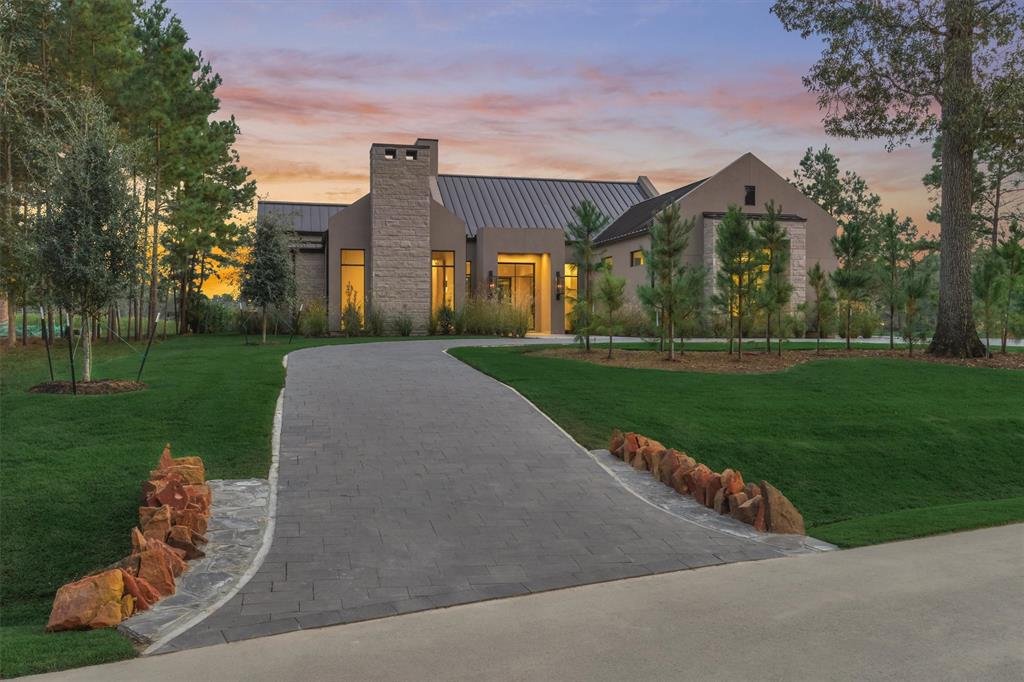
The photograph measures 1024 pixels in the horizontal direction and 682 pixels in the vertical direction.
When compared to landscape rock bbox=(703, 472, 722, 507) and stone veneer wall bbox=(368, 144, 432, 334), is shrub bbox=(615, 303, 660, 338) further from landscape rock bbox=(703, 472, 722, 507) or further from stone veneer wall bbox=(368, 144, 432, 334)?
landscape rock bbox=(703, 472, 722, 507)

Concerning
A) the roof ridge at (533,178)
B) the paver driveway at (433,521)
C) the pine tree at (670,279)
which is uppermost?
the roof ridge at (533,178)

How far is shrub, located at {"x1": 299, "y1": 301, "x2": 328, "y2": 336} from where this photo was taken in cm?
2581

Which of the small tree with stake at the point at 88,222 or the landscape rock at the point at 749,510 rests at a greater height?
the small tree with stake at the point at 88,222

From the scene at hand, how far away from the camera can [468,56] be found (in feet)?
53.3

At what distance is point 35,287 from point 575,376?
8499 mm

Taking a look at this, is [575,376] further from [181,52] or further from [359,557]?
[181,52]

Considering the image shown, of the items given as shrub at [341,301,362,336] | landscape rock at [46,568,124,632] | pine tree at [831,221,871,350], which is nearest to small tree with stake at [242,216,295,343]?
shrub at [341,301,362,336]

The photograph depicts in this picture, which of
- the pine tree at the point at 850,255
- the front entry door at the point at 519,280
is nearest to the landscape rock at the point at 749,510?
the pine tree at the point at 850,255

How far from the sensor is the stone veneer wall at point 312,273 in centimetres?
3058

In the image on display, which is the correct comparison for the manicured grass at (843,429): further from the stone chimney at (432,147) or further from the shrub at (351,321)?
the stone chimney at (432,147)

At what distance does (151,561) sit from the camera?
488cm

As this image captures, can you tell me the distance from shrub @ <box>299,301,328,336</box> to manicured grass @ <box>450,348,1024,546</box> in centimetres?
1302

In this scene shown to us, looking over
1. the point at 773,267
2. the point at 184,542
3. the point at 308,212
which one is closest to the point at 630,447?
the point at 184,542

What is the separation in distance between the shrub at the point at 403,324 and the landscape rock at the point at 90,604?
72.0ft
